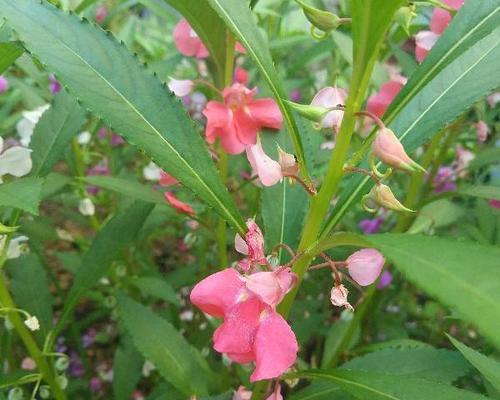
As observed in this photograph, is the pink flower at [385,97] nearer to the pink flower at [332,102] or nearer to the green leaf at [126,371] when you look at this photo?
the pink flower at [332,102]

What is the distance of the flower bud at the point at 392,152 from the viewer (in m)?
0.64

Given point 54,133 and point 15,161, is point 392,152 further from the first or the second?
point 54,133

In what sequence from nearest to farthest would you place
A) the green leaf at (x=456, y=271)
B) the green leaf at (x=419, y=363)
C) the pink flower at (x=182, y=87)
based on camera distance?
the green leaf at (x=456, y=271)
the green leaf at (x=419, y=363)
the pink flower at (x=182, y=87)

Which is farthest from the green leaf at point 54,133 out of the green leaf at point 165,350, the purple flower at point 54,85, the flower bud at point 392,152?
the flower bud at point 392,152

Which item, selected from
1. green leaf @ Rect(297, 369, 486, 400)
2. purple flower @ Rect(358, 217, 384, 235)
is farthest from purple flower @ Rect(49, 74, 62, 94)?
green leaf @ Rect(297, 369, 486, 400)

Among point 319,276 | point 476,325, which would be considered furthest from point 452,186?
point 476,325

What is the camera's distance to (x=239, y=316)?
2.31 ft

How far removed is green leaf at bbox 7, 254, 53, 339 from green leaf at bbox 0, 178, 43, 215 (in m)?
0.49

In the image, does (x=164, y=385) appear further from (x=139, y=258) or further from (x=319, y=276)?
(x=139, y=258)

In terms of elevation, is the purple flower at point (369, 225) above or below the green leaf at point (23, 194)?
below

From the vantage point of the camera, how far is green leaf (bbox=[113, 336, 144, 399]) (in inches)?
53.0

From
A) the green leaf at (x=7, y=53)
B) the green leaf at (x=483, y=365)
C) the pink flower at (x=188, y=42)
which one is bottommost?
the green leaf at (x=483, y=365)

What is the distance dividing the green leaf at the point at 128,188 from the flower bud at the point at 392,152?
0.60 meters

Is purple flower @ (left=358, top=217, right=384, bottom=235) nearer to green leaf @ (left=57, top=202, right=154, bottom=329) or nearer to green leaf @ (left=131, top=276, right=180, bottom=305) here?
green leaf @ (left=131, top=276, right=180, bottom=305)
